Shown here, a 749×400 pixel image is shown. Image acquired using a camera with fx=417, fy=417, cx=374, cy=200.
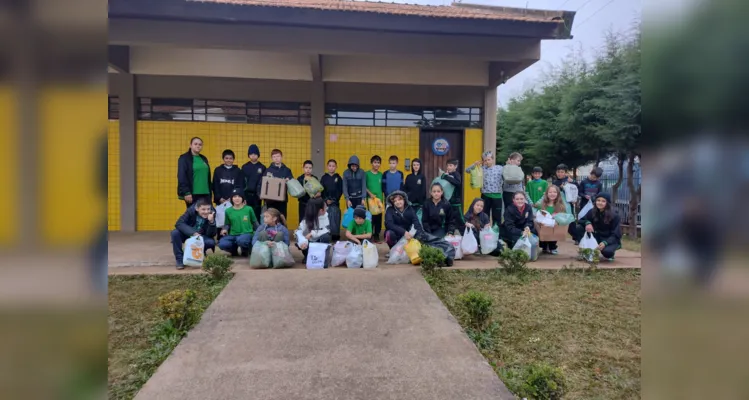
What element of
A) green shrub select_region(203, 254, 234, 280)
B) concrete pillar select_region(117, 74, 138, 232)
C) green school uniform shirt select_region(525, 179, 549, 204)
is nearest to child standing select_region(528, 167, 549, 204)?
green school uniform shirt select_region(525, 179, 549, 204)

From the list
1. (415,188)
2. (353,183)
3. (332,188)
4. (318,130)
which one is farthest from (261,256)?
(318,130)

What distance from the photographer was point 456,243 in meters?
6.08

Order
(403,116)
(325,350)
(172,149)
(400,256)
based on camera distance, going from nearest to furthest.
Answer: (325,350) < (400,256) < (172,149) < (403,116)

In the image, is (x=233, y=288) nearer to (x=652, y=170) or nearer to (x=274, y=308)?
(x=274, y=308)

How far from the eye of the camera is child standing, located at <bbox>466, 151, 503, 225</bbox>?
7090 millimetres

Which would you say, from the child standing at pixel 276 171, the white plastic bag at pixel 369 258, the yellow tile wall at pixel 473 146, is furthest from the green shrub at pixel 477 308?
the yellow tile wall at pixel 473 146

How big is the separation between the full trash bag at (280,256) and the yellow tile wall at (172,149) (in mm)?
3664

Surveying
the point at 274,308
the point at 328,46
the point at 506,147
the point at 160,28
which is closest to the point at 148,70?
the point at 160,28

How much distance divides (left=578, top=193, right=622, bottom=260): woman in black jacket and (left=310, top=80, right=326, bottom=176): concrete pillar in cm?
537

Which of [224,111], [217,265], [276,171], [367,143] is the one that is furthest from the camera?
[367,143]

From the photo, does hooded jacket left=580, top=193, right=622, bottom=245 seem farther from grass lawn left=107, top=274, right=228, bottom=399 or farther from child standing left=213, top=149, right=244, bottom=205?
child standing left=213, top=149, right=244, bottom=205

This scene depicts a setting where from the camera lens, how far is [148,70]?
27.7ft

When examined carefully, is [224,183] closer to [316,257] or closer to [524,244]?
[316,257]

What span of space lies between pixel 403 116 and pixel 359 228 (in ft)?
13.3
